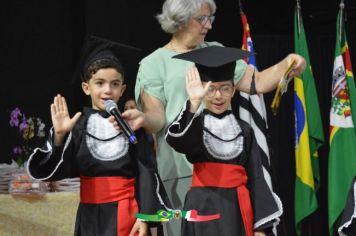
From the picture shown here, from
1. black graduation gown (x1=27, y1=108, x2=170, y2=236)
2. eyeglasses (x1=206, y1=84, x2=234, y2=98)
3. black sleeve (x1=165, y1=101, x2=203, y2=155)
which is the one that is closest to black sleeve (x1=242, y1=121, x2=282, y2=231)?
eyeglasses (x1=206, y1=84, x2=234, y2=98)

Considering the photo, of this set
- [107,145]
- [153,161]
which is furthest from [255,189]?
[107,145]

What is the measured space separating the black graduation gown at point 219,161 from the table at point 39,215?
1082mm

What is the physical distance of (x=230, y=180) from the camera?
293 cm

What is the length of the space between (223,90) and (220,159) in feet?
0.94

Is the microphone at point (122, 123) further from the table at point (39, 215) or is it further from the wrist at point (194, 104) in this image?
the table at point (39, 215)

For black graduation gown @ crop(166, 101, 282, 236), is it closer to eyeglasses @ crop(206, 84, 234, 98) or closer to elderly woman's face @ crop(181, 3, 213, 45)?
eyeglasses @ crop(206, 84, 234, 98)

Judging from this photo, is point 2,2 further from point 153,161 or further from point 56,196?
point 153,161

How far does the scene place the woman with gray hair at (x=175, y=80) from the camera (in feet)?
10.7

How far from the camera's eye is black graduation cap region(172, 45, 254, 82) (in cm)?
296

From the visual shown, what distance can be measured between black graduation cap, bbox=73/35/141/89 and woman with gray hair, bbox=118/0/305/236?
21 cm

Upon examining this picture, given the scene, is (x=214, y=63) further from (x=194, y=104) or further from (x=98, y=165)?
(x=98, y=165)

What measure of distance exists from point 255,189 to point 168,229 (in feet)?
1.69

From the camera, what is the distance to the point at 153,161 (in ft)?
9.66

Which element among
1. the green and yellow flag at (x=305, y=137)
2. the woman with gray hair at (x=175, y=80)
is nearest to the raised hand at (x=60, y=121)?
the woman with gray hair at (x=175, y=80)
